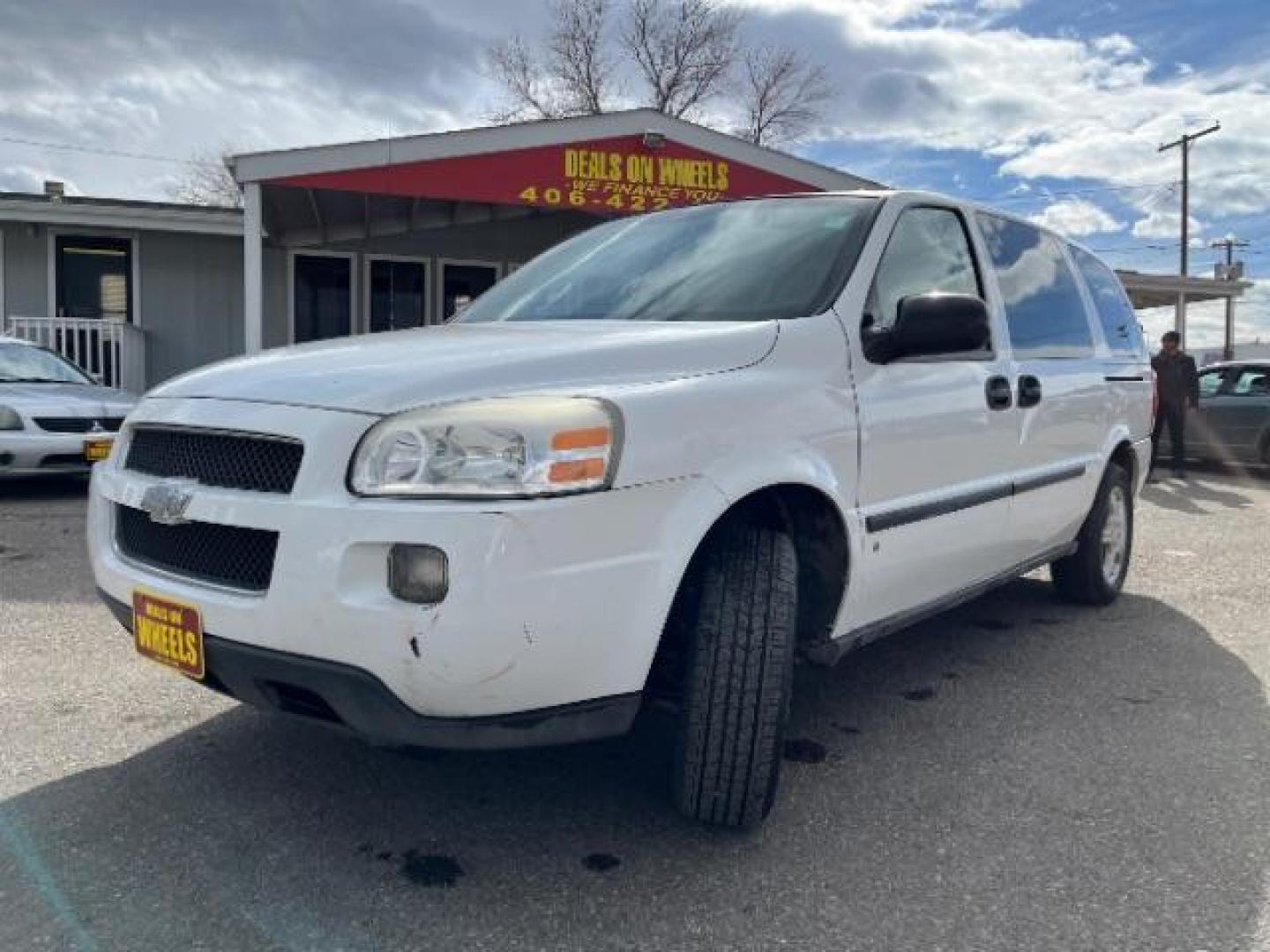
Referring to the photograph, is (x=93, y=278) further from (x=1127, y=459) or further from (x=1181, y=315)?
(x=1181, y=315)

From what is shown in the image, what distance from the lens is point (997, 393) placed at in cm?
354

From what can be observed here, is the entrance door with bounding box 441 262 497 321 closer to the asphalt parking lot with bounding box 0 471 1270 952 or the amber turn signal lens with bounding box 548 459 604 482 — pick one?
the asphalt parking lot with bounding box 0 471 1270 952

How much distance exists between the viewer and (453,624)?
6.61 ft

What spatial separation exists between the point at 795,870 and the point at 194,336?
13.5 meters

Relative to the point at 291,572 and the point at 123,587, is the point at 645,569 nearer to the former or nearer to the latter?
the point at 291,572

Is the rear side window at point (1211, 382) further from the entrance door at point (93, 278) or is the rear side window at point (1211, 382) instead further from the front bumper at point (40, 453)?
the entrance door at point (93, 278)

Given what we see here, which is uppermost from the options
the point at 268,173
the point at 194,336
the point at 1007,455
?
the point at 268,173

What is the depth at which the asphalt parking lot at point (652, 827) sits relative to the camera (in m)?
2.19

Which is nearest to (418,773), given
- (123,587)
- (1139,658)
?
(123,587)

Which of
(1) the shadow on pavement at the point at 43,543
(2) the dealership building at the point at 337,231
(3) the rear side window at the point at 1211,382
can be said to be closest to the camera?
(1) the shadow on pavement at the point at 43,543

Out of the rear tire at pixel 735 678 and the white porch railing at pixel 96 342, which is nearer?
the rear tire at pixel 735 678

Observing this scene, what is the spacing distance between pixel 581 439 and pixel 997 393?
198 cm

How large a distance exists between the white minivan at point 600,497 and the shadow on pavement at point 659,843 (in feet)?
0.98

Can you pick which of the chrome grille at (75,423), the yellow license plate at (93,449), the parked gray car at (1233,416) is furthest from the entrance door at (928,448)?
the parked gray car at (1233,416)
